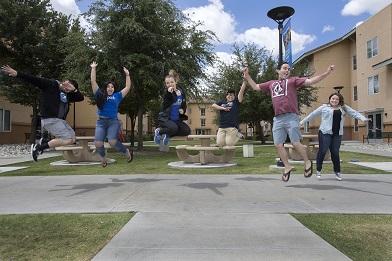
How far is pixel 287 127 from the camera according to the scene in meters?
6.35

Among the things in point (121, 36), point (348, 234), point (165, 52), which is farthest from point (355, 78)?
point (348, 234)

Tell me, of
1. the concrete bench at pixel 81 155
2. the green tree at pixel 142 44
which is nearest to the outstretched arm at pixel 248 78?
the concrete bench at pixel 81 155

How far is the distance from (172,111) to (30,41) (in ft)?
62.3

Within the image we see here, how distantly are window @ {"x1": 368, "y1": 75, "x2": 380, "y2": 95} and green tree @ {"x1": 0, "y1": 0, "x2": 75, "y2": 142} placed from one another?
27342 millimetres

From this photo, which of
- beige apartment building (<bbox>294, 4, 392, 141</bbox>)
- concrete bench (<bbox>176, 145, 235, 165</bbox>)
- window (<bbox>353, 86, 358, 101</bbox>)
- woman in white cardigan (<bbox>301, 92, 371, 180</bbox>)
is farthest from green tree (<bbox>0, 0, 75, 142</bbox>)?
window (<bbox>353, 86, 358, 101</bbox>)

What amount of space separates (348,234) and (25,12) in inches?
936

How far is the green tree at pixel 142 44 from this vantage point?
16312 mm

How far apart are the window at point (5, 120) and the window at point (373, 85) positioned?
33.6 meters

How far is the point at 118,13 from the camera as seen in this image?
55.4 feet

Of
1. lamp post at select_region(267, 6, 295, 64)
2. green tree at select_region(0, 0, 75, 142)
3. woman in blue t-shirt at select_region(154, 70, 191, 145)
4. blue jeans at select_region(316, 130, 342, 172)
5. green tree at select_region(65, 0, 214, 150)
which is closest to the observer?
woman in blue t-shirt at select_region(154, 70, 191, 145)

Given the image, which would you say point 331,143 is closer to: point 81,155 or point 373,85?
point 81,155

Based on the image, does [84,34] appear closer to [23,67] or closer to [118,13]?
[118,13]

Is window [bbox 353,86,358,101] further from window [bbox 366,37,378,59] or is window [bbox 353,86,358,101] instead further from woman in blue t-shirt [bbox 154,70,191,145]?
woman in blue t-shirt [bbox 154,70,191,145]

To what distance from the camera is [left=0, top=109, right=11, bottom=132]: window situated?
90.2 ft
